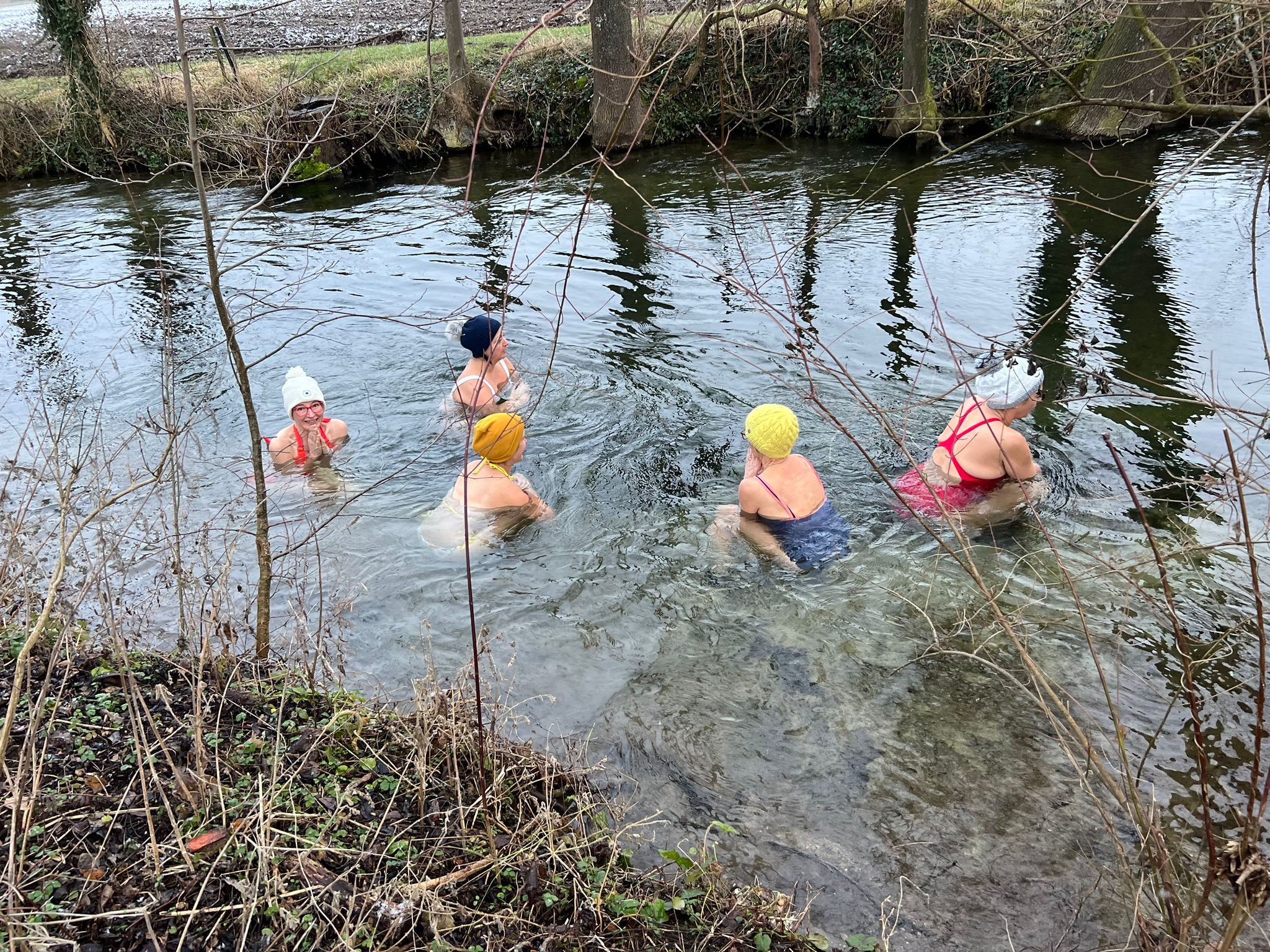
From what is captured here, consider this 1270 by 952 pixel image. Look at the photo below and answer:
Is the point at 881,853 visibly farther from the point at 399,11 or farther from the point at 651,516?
the point at 399,11

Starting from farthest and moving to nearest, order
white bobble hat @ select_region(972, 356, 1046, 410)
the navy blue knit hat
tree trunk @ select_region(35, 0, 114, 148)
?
tree trunk @ select_region(35, 0, 114, 148)
the navy blue knit hat
white bobble hat @ select_region(972, 356, 1046, 410)

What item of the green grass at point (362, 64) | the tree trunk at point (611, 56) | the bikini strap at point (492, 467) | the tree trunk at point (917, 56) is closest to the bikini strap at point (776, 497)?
the bikini strap at point (492, 467)

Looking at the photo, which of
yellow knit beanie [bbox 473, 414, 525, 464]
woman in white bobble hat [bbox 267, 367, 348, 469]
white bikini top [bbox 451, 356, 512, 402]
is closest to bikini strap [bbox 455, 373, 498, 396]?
white bikini top [bbox 451, 356, 512, 402]

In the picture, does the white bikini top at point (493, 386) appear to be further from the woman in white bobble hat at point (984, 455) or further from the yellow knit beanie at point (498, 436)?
the woman in white bobble hat at point (984, 455)

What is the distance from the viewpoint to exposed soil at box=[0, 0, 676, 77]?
62.3 feet

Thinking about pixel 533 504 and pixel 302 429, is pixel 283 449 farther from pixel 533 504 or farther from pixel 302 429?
pixel 533 504

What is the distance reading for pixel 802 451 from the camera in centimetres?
735

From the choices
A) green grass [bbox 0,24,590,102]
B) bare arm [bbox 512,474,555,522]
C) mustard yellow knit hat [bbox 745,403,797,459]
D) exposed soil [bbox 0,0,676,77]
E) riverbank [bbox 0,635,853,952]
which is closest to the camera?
riverbank [bbox 0,635,853,952]

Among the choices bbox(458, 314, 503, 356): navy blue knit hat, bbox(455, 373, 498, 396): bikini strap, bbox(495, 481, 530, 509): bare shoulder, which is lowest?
bbox(495, 481, 530, 509): bare shoulder

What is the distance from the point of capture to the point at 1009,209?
12531mm

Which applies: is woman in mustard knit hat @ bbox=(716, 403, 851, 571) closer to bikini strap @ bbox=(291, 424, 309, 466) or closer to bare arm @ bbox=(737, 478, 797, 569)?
bare arm @ bbox=(737, 478, 797, 569)

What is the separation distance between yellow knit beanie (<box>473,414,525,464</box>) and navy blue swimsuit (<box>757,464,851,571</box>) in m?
1.79

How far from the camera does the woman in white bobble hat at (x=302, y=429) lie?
23.3ft

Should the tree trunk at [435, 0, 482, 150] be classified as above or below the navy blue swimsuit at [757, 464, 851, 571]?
above
